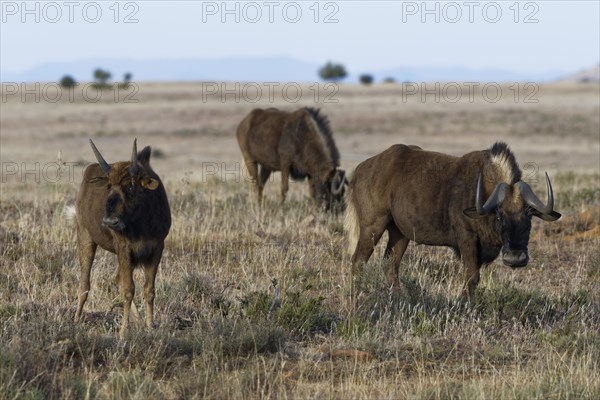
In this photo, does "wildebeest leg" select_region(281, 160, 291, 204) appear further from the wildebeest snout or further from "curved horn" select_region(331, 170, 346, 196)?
the wildebeest snout

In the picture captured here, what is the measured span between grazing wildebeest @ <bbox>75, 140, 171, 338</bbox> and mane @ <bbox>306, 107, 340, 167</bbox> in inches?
354

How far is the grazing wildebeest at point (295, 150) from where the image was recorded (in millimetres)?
17719

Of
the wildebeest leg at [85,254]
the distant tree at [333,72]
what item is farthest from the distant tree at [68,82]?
the wildebeest leg at [85,254]

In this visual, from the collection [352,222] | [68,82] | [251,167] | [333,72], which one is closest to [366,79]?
[333,72]

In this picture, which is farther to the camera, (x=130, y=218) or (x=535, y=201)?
(x=535, y=201)

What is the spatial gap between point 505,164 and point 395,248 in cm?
178

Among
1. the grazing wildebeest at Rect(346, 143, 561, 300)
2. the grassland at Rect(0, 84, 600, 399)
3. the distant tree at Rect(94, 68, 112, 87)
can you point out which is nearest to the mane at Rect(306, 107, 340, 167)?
the grassland at Rect(0, 84, 600, 399)

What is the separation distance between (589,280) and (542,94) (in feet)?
229

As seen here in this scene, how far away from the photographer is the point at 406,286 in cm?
988

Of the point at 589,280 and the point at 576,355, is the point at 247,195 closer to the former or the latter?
the point at 589,280

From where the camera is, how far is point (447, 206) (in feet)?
33.4

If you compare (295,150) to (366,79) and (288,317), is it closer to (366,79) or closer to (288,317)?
(288,317)

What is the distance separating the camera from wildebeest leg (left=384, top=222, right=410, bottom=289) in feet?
35.3

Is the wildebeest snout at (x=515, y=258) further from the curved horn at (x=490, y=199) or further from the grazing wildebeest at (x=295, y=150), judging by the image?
the grazing wildebeest at (x=295, y=150)
